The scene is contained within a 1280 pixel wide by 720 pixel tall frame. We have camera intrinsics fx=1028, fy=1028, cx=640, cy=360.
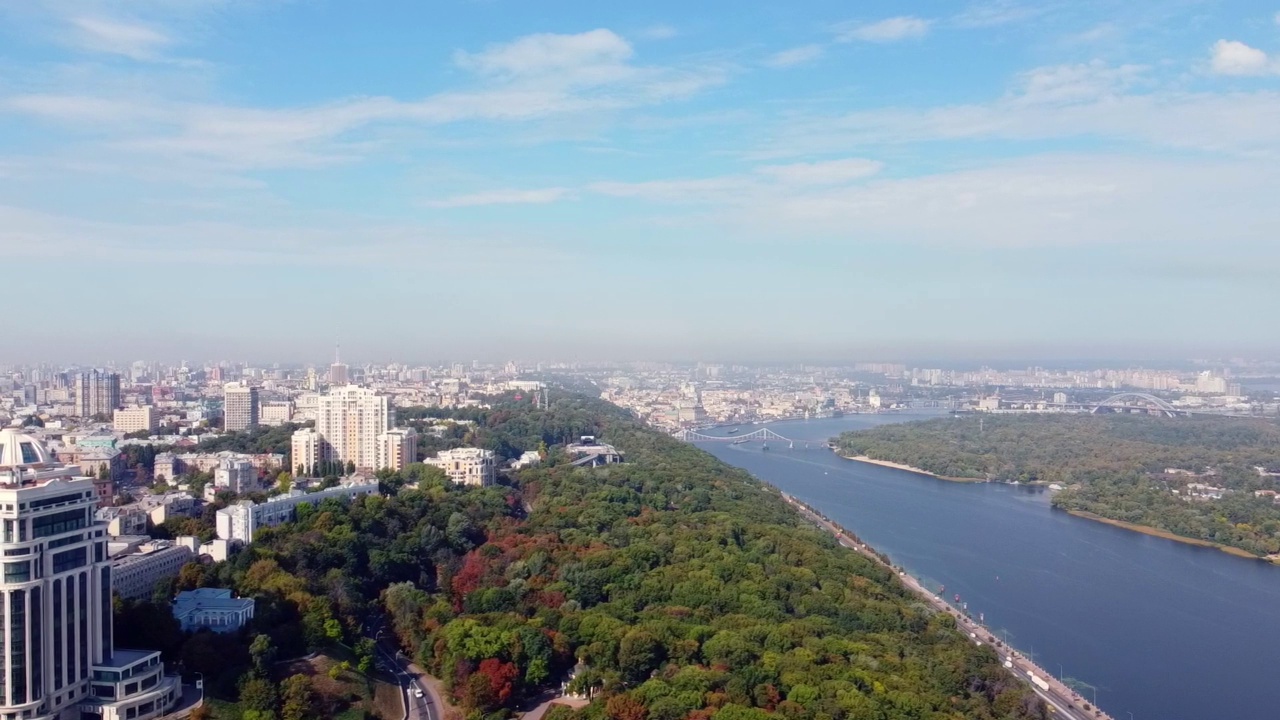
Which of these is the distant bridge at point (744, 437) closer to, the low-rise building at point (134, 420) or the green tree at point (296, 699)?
the low-rise building at point (134, 420)

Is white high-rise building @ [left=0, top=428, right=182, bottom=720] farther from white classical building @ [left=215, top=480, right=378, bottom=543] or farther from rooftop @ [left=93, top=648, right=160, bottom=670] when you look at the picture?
white classical building @ [left=215, top=480, right=378, bottom=543]

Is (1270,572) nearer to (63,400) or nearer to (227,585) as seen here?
(227,585)

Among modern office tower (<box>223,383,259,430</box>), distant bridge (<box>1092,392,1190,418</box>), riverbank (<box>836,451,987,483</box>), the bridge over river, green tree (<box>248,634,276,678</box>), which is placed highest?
modern office tower (<box>223,383,259,430</box>)

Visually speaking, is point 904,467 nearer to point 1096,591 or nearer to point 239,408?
point 1096,591

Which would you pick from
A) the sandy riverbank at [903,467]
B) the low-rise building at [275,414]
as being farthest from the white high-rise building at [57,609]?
the sandy riverbank at [903,467]

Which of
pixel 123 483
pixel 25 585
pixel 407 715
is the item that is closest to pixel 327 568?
pixel 407 715

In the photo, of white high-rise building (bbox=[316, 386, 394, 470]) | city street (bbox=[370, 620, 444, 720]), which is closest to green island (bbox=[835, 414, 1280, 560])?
white high-rise building (bbox=[316, 386, 394, 470])
